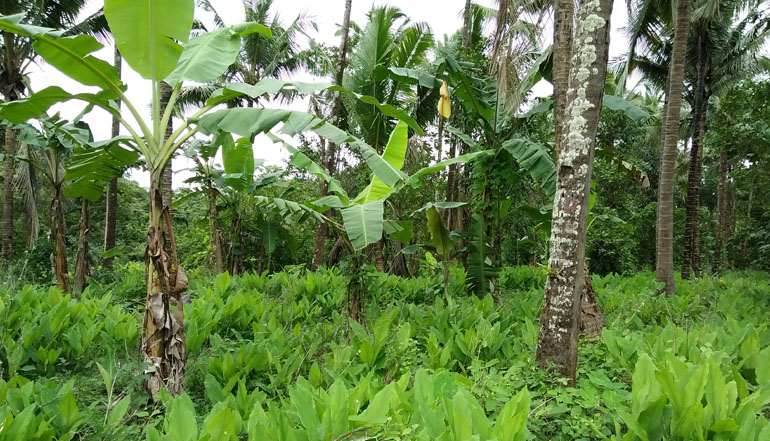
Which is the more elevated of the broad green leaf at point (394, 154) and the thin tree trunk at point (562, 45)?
the thin tree trunk at point (562, 45)

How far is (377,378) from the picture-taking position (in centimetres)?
285

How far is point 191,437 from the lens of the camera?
6.52 feet

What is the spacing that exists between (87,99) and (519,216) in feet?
34.5

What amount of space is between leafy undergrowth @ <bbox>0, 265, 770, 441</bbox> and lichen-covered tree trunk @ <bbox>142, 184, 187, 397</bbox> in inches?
6.2

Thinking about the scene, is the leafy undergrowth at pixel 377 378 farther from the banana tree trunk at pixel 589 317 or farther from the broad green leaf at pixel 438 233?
the broad green leaf at pixel 438 233

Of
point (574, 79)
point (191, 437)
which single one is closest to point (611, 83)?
point (574, 79)

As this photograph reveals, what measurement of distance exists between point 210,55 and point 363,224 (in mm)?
1878

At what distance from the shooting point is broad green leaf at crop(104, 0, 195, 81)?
2.92m

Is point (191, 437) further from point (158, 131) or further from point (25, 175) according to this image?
point (25, 175)

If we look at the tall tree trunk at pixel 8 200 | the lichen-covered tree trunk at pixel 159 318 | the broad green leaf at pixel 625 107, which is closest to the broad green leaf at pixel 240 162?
the lichen-covered tree trunk at pixel 159 318

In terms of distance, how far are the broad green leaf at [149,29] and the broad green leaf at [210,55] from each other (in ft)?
0.81

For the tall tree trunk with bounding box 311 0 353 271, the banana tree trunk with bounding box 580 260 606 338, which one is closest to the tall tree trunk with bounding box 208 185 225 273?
the tall tree trunk with bounding box 311 0 353 271

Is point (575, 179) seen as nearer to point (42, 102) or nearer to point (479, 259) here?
point (479, 259)

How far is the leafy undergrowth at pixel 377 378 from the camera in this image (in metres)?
2.07
